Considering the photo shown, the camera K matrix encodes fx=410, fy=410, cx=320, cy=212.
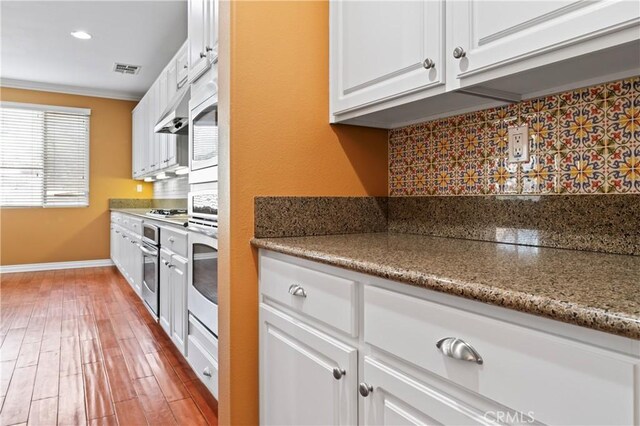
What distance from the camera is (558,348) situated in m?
0.59

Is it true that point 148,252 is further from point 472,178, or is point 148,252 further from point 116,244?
point 472,178

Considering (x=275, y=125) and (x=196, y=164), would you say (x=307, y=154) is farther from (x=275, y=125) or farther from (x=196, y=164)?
(x=196, y=164)

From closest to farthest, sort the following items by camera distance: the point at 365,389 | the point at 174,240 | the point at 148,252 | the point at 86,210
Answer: the point at 365,389, the point at 174,240, the point at 148,252, the point at 86,210

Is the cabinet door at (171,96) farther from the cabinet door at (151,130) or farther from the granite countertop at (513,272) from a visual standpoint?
the granite countertop at (513,272)

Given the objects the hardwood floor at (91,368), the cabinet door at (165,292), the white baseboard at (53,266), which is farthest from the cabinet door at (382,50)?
the white baseboard at (53,266)

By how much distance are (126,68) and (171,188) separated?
1.49 metres

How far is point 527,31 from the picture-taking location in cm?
97

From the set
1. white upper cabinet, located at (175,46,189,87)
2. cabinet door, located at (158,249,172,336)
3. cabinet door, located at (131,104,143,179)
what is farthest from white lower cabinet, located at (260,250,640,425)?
cabinet door, located at (131,104,143,179)

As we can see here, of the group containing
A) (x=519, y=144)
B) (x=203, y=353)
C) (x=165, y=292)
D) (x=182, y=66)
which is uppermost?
(x=182, y=66)

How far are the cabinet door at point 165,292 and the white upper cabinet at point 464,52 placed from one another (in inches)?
64.1

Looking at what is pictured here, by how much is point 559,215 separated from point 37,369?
2715mm

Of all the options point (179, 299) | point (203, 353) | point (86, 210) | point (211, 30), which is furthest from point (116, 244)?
point (211, 30)

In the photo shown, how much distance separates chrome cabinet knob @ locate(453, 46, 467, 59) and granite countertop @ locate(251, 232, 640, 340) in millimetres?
535

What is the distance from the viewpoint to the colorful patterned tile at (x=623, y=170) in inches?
41.1
